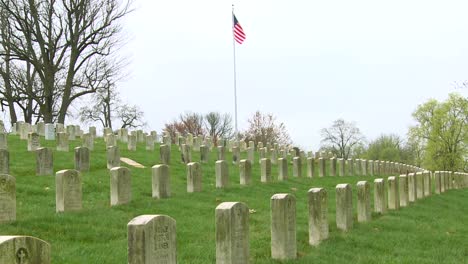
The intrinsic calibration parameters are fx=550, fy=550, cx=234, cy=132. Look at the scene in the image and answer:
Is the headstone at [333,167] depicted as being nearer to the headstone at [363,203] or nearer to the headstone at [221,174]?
the headstone at [221,174]

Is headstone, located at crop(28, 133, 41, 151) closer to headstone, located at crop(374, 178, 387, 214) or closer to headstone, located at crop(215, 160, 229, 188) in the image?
headstone, located at crop(215, 160, 229, 188)

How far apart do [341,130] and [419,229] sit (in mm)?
73816

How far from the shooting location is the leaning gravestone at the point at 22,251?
142 inches

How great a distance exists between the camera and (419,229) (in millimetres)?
11242

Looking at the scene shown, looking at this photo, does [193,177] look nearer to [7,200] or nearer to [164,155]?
[7,200]

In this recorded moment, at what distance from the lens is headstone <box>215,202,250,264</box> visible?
6520 millimetres

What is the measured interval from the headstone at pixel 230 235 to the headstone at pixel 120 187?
16.2 feet

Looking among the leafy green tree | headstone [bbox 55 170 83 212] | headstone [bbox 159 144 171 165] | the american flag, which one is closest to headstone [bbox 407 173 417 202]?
headstone [bbox 159 144 171 165]

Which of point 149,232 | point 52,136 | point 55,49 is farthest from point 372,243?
point 55,49

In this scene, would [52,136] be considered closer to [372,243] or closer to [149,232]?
[372,243]

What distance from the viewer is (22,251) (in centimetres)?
373

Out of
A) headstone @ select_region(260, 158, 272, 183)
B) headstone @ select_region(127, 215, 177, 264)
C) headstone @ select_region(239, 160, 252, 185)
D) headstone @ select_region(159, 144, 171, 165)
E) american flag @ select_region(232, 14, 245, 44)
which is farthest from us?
american flag @ select_region(232, 14, 245, 44)

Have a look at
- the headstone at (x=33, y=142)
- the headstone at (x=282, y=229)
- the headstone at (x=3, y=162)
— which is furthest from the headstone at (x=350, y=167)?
the headstone at (x=282, y=229)

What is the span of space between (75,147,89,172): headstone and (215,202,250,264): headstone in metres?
→ 10.3
